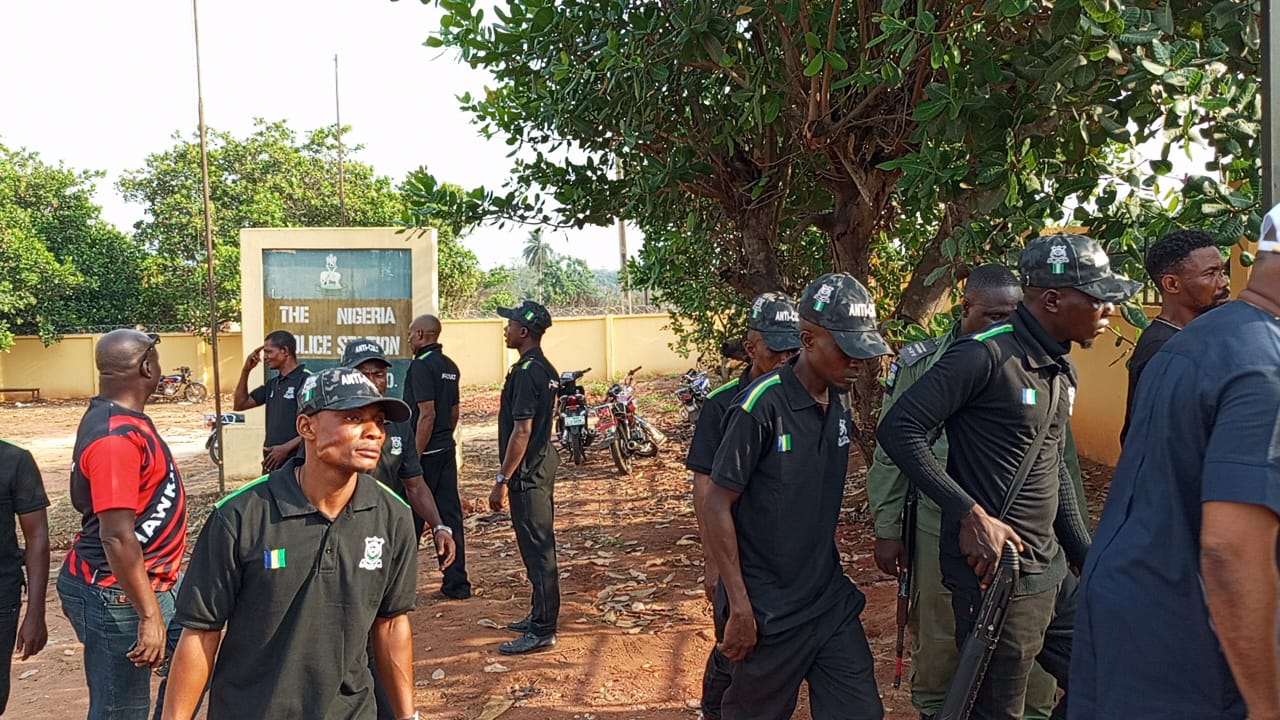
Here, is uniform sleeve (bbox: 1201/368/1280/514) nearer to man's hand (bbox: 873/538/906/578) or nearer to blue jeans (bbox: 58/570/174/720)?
man's hand (bbox: 873/538/906/578)

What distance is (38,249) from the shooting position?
81.1ft

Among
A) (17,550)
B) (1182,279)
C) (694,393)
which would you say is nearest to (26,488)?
(17,550)

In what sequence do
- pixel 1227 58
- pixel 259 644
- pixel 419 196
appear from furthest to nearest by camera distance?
pixel 419 196 < pixel 1227 58 < pixel 259 644

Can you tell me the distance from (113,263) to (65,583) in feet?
86.4

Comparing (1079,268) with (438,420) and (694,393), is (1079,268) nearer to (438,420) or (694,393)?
(438,420)

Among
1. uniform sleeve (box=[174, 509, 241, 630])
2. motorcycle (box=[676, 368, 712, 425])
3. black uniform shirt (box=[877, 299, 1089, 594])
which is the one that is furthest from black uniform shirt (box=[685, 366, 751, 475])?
motorcycle (box=[676, 368, 712, 425])

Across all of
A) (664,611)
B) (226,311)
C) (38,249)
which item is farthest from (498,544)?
(38,249)

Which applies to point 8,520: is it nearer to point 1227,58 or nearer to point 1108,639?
point 1108,639

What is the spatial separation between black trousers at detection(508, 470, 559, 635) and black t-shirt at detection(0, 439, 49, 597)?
277 cm

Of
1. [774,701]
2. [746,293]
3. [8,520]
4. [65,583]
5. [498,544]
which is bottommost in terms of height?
[498,544]

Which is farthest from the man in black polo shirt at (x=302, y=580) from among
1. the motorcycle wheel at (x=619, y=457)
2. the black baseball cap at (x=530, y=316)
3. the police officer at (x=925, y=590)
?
the motorcycle wheel at (x=619, y=457)

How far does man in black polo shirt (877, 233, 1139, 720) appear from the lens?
3299mm


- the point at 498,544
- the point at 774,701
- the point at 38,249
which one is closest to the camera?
the point at 774,701

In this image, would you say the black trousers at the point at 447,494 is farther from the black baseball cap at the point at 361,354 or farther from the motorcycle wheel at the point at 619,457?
the motorcycle wheel at the point at 619,457
